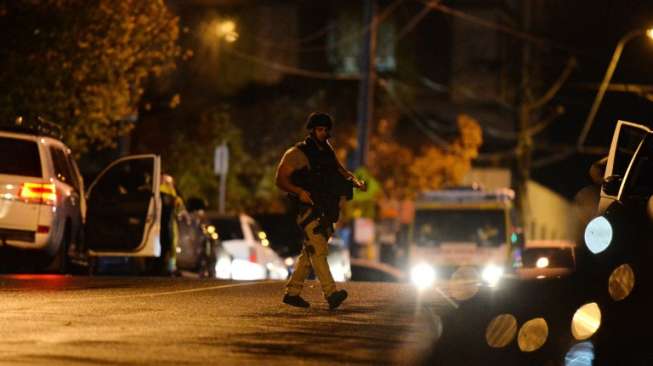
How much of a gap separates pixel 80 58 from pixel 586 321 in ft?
63.9

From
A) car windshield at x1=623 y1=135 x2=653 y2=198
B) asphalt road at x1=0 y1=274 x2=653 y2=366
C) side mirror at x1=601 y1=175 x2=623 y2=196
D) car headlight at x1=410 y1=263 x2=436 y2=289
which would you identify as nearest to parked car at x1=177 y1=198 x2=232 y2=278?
car headlight at x1=410 y1=263 x2=436 y2=289

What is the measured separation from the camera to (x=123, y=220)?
72.1ft

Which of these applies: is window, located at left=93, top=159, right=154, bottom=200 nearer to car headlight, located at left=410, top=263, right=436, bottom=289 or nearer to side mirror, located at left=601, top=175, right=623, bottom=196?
Result: side mirror, located at left=601, top=175, right=623, bottom=196

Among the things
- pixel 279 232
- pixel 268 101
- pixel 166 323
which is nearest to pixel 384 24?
pixel 268 101

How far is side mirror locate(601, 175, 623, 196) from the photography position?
37.8 ft

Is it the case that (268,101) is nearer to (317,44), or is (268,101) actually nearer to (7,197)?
(317,44)

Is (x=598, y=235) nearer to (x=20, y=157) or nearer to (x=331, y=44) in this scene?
(x=20, y=157)

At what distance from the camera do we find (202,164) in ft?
144

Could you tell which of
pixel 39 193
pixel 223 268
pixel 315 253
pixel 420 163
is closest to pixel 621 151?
pixel 315 253

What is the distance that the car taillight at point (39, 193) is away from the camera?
63.9 feet

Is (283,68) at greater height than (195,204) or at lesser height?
greater

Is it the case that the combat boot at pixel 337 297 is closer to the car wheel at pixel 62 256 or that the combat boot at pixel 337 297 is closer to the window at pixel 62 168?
the window at pixel 62 168

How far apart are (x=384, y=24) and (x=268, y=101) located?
15.1 metres

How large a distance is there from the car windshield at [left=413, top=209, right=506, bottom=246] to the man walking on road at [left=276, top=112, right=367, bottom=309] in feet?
71.9
